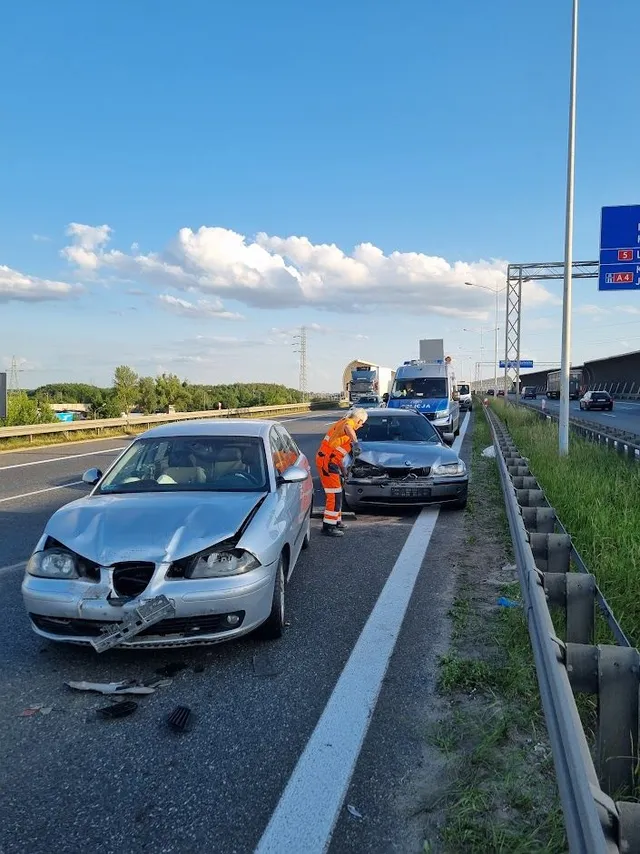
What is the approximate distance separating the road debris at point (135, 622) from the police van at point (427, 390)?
58.8 feet

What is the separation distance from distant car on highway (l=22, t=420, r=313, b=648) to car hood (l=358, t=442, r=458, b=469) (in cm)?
376

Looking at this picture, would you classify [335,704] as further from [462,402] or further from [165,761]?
[462,402]

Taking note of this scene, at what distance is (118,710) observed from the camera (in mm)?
3531

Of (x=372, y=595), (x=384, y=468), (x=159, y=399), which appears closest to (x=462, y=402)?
(x=159, y=399)

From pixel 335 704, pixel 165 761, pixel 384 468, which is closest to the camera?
pixel 165 761

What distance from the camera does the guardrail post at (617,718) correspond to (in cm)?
254

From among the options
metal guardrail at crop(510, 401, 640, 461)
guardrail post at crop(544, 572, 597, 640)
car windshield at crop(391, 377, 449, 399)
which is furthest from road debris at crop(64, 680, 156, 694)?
car windshield at crop(391, 377, 449, 399)

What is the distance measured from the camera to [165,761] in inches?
121

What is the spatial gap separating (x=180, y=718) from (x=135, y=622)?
62 cm

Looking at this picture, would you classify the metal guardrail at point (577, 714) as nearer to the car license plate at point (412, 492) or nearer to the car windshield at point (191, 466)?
the car windshield at point (191, 466)

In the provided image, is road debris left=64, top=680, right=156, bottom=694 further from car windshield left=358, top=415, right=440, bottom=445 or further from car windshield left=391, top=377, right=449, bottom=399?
car windshield left=391, top=377, right=449, bottom=399

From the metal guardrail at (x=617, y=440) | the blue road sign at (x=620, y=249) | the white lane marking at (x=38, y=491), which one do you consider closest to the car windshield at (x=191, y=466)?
the white lane marking at (x=38, y=491)

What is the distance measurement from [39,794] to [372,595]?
3.08m

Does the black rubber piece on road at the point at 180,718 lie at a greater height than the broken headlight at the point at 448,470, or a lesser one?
lesser
